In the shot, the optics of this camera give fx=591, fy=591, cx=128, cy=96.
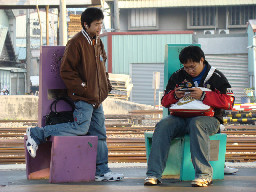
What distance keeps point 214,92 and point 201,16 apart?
137ft

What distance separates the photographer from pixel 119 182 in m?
5.52

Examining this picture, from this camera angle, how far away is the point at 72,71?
221 inches

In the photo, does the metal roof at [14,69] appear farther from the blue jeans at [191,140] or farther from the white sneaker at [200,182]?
the white sneaker at [200,182]

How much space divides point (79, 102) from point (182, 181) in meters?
1.23

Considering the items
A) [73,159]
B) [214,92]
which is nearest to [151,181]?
[73,159]

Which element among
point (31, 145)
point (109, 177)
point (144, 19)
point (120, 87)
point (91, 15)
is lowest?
point (109, 177)

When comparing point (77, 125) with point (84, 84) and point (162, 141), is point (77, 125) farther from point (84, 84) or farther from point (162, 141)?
point (162, 141)

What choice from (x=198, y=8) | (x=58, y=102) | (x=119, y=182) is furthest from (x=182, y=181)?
(x=198, y=8)

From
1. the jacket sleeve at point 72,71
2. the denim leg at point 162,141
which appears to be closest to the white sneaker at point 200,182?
the denim leg at point 162,141

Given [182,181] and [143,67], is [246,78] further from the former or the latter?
[182,181]

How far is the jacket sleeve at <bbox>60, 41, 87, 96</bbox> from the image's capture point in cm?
557

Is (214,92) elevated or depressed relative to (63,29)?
depressed

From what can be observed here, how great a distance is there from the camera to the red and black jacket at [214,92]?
5441 millimetres

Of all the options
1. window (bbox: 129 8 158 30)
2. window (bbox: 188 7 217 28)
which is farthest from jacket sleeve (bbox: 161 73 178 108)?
window (bbox: 188 7 217 28)
